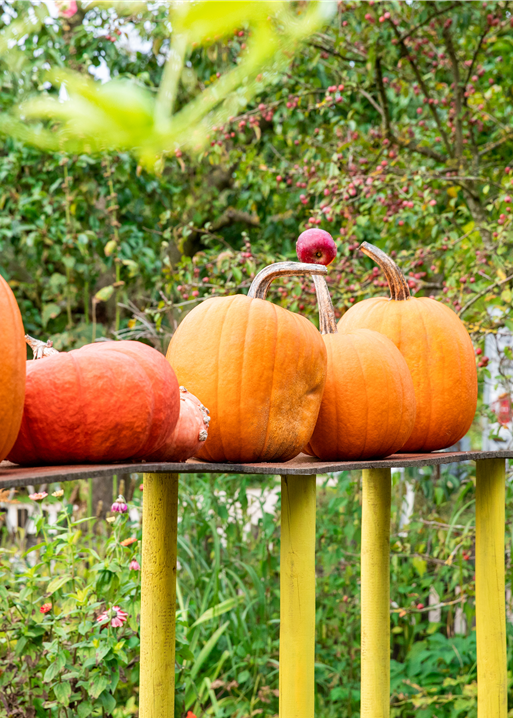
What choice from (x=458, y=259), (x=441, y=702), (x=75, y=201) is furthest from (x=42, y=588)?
(x=75, y=201)

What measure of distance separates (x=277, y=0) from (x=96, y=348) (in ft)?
2.60

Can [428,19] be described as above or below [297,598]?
above

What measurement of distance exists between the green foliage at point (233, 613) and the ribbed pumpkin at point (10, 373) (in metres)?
1.01

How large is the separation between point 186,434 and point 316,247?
52 centimetres

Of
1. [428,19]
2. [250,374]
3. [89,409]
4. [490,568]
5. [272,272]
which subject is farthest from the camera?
[428,19]

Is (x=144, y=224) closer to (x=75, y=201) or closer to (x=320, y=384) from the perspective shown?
(x=75, y=201)

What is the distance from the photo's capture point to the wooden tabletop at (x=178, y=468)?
854 millimetres

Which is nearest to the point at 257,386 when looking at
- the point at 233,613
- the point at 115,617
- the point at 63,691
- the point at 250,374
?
the point at 250,374

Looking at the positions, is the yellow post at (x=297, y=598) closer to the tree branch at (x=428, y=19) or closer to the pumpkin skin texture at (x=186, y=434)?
the pumpkin skin texture at (x=186, y=434)

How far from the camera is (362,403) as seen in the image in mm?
1433

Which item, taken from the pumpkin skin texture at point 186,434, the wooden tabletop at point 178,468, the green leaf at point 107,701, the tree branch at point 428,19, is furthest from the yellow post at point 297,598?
the tree branch at point 428,19

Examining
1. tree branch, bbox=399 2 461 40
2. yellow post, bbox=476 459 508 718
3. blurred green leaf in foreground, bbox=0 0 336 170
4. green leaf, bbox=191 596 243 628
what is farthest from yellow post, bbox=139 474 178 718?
tree branch, bbox=399 2 461 40

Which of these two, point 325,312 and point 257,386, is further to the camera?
point 325,312

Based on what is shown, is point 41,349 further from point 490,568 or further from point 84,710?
point 490,568
